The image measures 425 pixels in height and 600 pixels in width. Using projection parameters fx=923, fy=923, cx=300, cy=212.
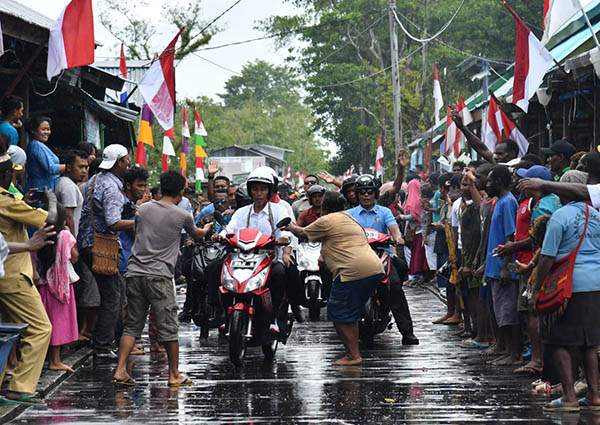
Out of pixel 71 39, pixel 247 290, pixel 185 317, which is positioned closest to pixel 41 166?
pixel 71 39

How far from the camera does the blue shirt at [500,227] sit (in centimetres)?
920

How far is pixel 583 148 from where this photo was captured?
658 inches

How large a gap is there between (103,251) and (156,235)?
1586 millimetres

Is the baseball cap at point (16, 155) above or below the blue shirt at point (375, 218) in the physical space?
above

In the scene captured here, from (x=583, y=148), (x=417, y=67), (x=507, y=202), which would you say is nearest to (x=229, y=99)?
(x=417, y=67)

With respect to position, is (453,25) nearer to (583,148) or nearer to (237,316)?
(583,148)

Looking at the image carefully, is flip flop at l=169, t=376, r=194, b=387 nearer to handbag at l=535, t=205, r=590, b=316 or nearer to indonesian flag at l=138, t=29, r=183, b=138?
handbag at l=535, t=205, r=590, b=316

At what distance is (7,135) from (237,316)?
304 cm

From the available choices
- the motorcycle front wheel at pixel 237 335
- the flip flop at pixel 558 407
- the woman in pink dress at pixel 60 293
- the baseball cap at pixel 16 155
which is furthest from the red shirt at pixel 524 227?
the baseball cap at pixel 16 155

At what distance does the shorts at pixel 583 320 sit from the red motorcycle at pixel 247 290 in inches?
123

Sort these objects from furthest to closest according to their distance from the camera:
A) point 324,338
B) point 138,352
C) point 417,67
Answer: point 417,67, point 324,338, point 138,352

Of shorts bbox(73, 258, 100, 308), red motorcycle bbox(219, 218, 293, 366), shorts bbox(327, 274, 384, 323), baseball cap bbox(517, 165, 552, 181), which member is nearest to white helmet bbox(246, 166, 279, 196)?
red motorcycle bbox(219, 218, 293, 366)

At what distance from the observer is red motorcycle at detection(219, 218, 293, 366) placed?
9.06 m

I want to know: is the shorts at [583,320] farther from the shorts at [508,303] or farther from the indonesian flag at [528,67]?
the indonesian flag at [528,67]
